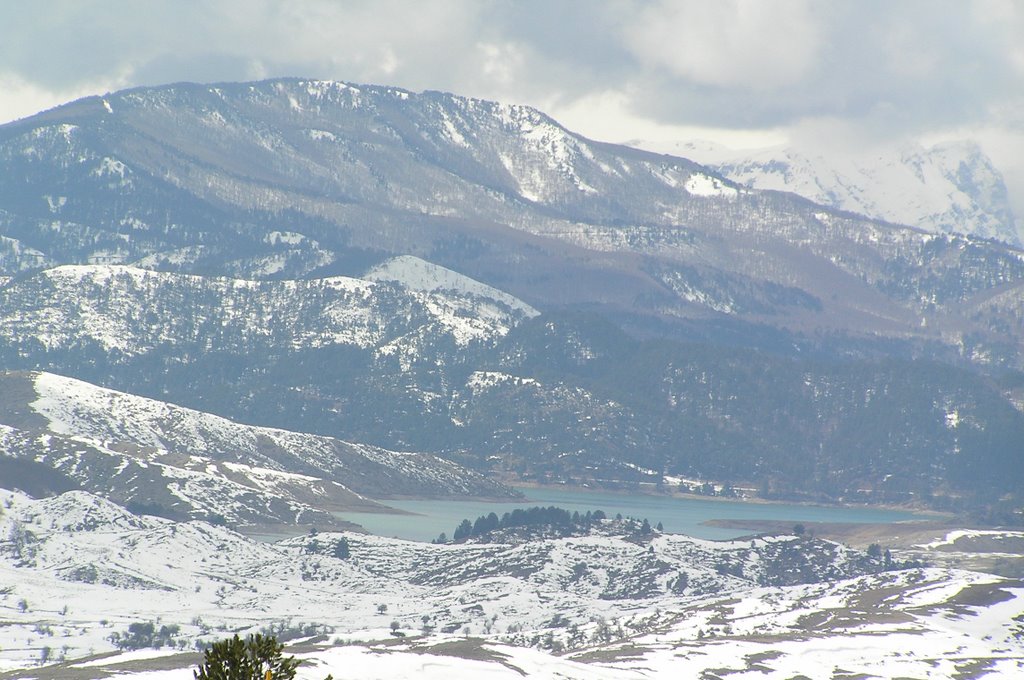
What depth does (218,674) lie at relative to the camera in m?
80.1

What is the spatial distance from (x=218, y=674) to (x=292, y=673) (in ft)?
10.4

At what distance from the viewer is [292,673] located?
81.6 m
